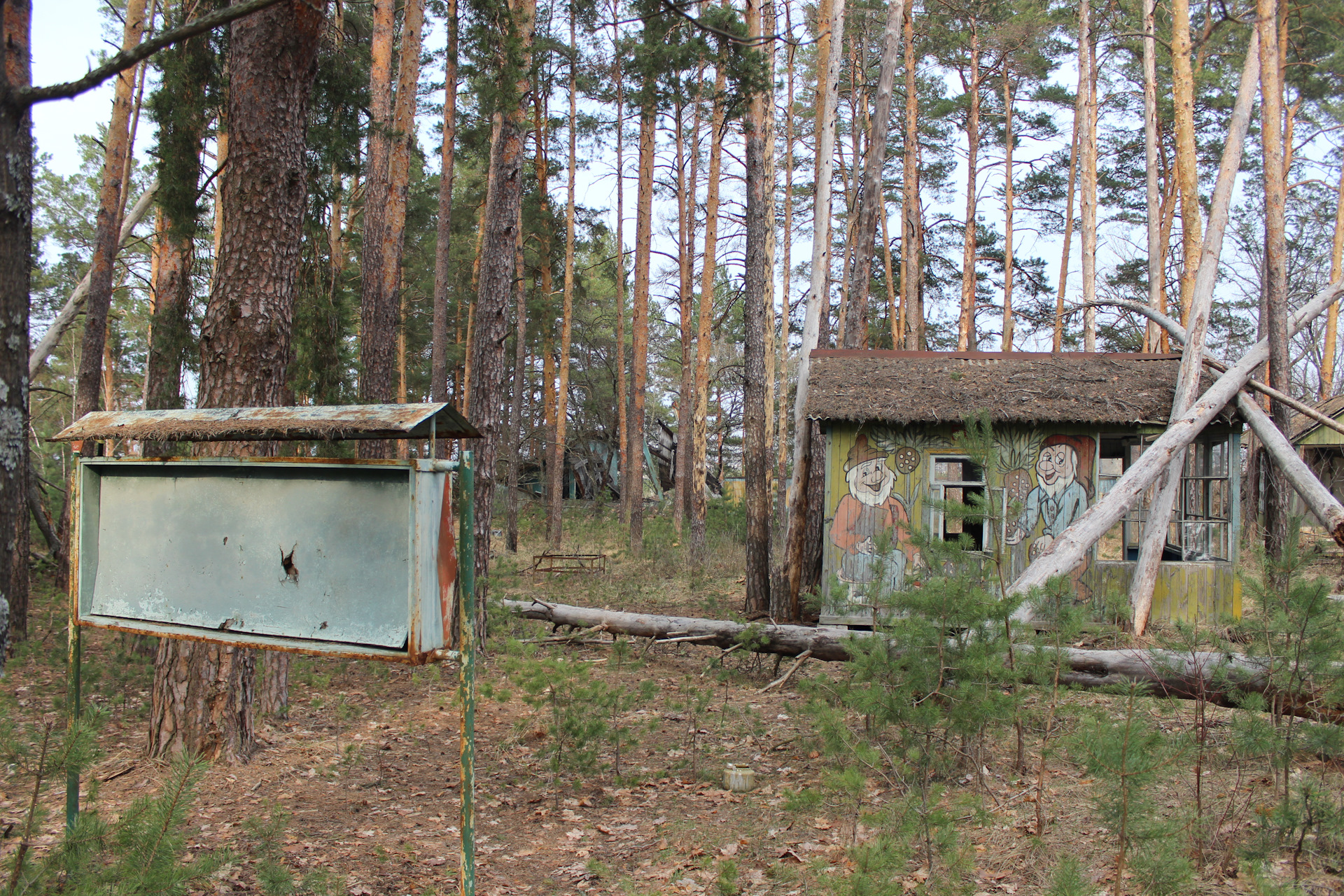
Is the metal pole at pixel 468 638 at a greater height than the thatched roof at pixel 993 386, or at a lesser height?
lesser

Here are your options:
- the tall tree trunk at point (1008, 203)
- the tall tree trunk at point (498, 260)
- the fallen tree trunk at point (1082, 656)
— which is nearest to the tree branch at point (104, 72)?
the fallen tree trunk at point (1082, 656)

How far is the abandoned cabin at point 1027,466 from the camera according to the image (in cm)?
1072

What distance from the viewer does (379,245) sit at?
10.3 m

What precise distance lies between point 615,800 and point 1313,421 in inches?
812

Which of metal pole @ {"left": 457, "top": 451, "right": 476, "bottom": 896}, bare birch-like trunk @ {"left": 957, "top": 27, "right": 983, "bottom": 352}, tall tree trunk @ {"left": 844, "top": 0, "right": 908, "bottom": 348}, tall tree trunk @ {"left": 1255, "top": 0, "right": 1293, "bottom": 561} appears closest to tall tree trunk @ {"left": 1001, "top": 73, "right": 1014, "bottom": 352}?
bare birch-like trunk @ {"left": 957, "top": 27, "right": 983, "bottom": 352}

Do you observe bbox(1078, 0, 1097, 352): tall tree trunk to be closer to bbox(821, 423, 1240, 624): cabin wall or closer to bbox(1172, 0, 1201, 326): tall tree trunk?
bbox(1172, 0, 1201, 326): tall tree trunk

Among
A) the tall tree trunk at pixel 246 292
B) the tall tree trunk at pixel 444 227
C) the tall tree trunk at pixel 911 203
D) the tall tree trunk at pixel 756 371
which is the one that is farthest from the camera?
the tall tree trunk at pixel 911 203

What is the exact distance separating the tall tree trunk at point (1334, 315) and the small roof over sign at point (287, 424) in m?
25.8

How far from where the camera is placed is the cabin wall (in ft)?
35.8

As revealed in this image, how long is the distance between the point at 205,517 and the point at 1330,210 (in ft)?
107

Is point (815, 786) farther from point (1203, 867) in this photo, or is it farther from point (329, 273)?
point (329, 273)

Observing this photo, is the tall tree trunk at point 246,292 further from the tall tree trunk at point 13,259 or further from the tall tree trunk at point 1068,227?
the tall tree trunk at point 1068,227

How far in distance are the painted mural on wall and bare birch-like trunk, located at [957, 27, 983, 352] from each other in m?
12.3

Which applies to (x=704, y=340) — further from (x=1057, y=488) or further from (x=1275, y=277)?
(x=1275, y=277)
